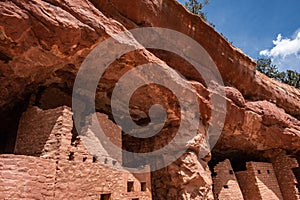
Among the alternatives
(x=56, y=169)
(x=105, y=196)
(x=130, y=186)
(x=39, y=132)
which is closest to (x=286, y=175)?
(x=130, y=186)

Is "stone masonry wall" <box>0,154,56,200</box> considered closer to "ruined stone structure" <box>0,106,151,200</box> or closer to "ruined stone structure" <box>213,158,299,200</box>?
"ruined stone structure" <box>0,106,151,200</box>

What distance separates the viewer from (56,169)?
17.9 feet

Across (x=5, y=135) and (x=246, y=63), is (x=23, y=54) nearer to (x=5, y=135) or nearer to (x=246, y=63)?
(x=5, y=135)

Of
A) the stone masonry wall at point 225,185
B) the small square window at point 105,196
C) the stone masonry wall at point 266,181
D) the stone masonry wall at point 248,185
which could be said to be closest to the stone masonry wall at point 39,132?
the small square window at point 105,196

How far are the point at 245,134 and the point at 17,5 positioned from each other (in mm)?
9591

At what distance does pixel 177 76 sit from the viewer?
327 inches

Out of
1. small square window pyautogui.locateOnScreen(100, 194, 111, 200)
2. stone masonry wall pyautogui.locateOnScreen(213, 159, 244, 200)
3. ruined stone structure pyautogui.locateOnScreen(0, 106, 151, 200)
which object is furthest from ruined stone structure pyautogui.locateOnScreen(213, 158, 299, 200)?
small square window pyautogui.locateOnScreen(100, 194, 111, 200)

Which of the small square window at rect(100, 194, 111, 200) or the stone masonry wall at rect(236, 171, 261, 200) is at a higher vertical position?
the stone masonry wall at rect(236, 171, 261, 200)

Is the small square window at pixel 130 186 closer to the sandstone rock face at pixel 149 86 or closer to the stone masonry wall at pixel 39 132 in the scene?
the sandstone rock face at pixel 149 86

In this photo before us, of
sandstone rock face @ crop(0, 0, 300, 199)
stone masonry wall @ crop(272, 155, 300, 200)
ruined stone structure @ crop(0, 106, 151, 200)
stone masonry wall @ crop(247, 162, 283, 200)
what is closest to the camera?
ruined stone structure @ crop(0, 106, 151, 200)

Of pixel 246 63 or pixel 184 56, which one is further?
pixel 246 63

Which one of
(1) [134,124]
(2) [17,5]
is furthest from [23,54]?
(1) [134,124]

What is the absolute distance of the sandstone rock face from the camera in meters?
5.62

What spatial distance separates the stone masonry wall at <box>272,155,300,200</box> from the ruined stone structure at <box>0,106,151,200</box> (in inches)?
308
